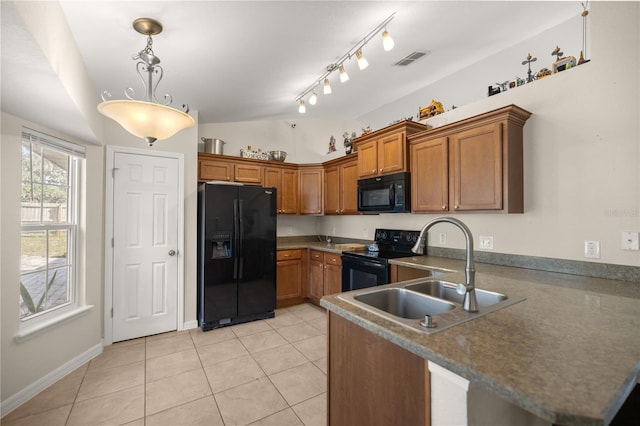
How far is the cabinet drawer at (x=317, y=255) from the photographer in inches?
161

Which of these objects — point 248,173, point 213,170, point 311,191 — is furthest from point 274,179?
point 213,170

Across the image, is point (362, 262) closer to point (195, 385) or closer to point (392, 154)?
point (392, 154)

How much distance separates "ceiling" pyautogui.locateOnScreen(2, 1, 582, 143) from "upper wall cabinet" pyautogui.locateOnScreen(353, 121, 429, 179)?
599 millimetres

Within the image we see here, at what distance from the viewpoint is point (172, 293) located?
11.1 ft

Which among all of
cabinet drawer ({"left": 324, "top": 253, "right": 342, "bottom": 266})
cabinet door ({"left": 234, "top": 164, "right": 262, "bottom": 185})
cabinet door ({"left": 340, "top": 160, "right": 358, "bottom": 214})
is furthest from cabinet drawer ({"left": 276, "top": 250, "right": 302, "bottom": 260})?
cabinet door ({"left": 234, "top": 164, "right": 262, "bottom": 185})

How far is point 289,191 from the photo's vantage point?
4559 mm

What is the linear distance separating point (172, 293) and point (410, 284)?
2914 millimetres

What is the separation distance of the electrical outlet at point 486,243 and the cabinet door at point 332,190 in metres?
2.04

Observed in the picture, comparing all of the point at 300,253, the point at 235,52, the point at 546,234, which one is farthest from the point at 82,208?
the point at 546,234

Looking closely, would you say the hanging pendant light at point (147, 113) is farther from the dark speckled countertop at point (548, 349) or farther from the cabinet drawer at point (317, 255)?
A: the cabinet drawer at point (317, 255)

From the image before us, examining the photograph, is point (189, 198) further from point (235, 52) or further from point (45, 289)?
point (235, 52)

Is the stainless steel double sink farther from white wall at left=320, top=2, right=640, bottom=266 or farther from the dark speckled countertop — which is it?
white wall at left=320, top=2, right=640, bottom=266

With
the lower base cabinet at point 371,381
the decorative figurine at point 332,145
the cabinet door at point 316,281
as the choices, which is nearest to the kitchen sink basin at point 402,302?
the lower base cabinet at point 371,381

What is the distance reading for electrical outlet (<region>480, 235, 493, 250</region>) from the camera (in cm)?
259
